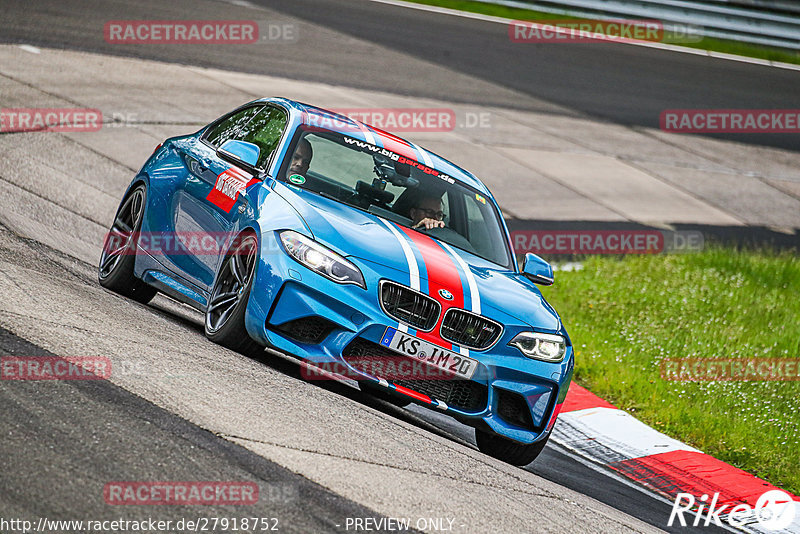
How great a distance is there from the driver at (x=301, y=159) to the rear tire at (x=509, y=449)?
2063 mm

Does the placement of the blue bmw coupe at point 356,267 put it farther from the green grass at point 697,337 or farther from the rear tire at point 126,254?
the green grass at point 697,337

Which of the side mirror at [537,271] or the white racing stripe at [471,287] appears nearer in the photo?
the white racing stripe at [471,287]

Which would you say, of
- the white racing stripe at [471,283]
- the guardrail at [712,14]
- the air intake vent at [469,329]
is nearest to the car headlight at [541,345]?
the air intake vent at [469,329]

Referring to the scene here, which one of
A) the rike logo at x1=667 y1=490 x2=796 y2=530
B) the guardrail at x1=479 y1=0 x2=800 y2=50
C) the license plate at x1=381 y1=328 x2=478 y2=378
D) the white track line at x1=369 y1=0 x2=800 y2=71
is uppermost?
the guardrail at x1=479 y1=0 x2=800 y2=50

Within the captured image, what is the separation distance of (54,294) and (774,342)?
6.98 metres

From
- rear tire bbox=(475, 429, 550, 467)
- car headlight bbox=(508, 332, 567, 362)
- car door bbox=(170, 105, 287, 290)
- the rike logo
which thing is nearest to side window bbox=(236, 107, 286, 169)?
car door bbox=(170, 105, 287, 290)

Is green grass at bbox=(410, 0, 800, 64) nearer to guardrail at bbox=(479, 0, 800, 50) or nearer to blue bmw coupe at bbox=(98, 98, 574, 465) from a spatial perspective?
guardrail at bbox=(479, 0, 800, 50)

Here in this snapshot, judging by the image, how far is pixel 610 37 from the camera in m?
27.0

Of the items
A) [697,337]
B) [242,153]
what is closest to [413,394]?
[242,153]

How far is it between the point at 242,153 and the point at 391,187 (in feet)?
3.36

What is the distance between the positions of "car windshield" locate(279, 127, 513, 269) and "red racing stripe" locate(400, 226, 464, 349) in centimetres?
41

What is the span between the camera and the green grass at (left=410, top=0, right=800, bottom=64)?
26.5m

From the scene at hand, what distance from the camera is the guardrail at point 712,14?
25.6 meters

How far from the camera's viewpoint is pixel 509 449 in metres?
6.65
